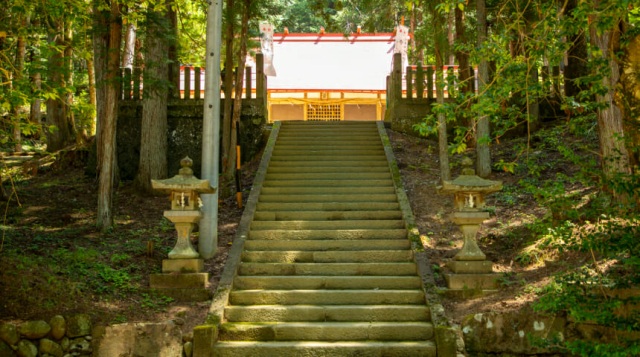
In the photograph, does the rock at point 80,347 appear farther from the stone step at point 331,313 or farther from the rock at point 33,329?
the stone step at point 331,313

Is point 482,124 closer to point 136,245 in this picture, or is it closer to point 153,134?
point 153,134

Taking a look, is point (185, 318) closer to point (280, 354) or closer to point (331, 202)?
point (280, 354)

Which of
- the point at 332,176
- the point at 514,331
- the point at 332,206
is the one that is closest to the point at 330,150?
the point at 332,176

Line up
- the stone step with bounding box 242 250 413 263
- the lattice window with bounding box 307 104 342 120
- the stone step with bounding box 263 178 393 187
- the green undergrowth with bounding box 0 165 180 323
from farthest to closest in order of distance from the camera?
the lattice window with bounding box 307 104 342 120 → the stone step with bounding box 263 178 393 187 → the stone step with bounding box 242 250 413 263 → the green undergrowth with bounding box 0 165 180 323

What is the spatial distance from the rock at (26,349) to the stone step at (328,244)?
142 inches

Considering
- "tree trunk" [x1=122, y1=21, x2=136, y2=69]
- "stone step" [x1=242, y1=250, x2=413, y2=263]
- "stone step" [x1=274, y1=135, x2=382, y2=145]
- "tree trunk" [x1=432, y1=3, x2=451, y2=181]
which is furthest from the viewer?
"tree trunk" [x1=122, y1=21, x2=136, y2=69]

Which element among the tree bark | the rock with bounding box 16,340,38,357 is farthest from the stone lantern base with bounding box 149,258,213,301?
the tree bark

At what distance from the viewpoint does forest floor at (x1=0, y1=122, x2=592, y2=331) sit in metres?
8.02

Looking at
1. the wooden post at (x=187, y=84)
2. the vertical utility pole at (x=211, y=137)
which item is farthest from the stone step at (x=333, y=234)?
the wooden post at (x=187, y=84)

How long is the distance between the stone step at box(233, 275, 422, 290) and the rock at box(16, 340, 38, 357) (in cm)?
273

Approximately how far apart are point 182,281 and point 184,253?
1.31ft

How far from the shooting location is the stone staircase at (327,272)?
789cm

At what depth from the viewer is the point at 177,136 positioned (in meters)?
15.4

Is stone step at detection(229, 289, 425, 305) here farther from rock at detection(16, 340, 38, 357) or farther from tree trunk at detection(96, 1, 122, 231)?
tree trunk at detection(96, 1, 122, 231)
